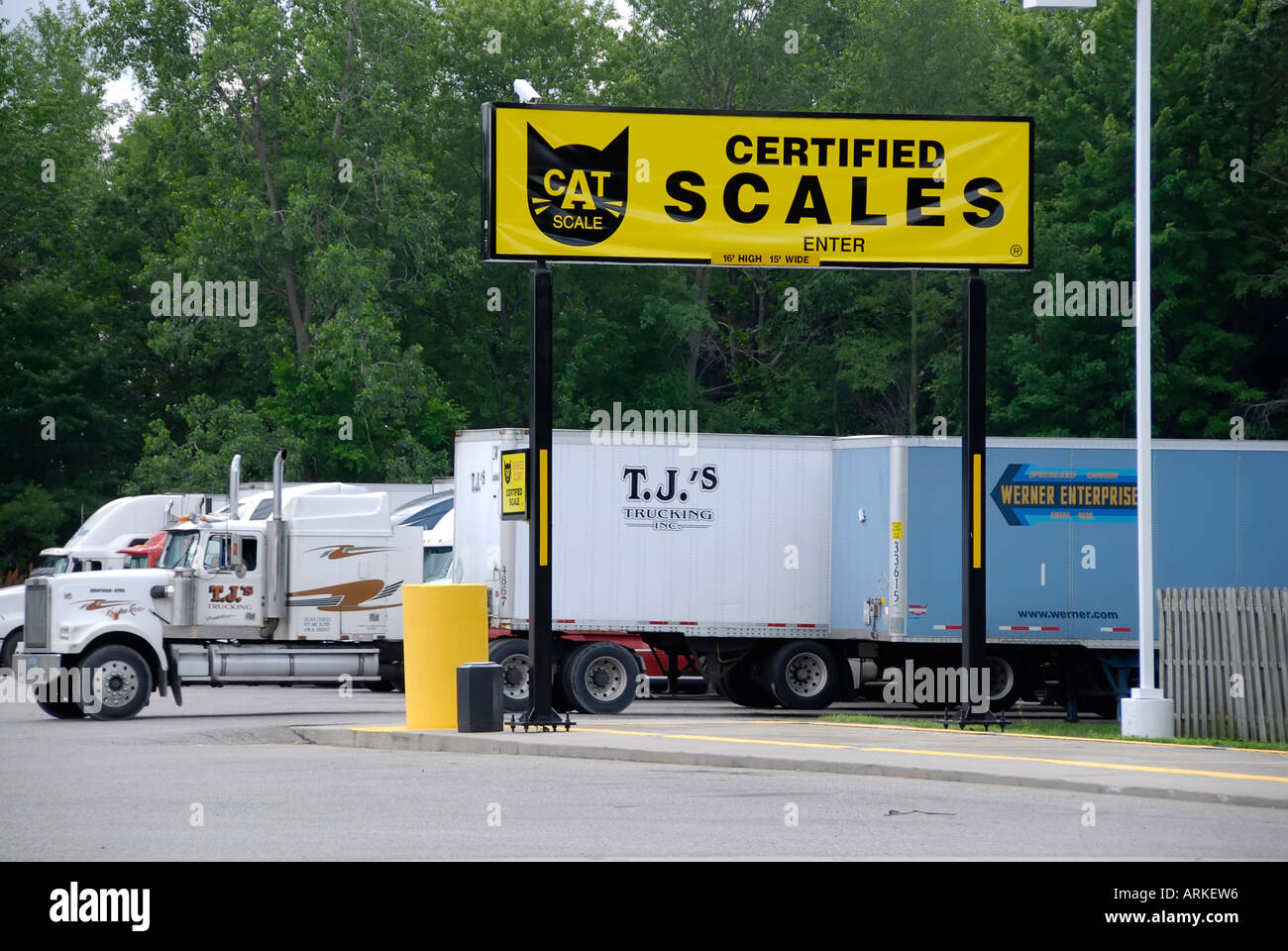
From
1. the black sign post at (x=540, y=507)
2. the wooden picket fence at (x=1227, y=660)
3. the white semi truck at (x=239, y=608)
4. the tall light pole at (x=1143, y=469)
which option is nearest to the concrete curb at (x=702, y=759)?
the black sign post at (x=540, y=507)

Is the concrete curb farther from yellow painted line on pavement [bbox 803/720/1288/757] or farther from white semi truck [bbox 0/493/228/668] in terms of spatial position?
white semi truck [bbox 0/493/228/668]

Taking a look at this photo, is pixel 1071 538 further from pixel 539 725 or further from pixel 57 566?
pixel 57 566

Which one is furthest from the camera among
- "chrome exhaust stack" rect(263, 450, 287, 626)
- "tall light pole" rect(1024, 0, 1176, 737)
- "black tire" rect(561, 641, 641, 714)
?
"chrome exhaust stack" rect(263, 450, 287, 626)

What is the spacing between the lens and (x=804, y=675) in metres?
27.1

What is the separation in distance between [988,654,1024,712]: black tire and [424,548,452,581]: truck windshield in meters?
8.62

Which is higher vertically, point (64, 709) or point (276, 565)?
point (276, 565)

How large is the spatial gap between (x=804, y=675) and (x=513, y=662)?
4.19 m

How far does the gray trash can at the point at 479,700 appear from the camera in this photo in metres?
18.8

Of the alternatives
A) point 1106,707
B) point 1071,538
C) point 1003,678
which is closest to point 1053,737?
point 1003,678

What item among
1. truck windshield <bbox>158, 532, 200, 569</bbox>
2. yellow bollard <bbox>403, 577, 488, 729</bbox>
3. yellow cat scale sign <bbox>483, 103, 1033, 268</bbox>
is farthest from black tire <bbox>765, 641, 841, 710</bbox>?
truck windshield <bbox>158, 532, 200, 569</bbox>

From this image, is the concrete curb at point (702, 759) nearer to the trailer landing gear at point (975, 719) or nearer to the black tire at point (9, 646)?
the trailer landing gear at point (975, 719)

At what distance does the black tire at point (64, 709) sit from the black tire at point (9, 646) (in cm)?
1178

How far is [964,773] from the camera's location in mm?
14898

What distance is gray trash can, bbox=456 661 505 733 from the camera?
738 inches
